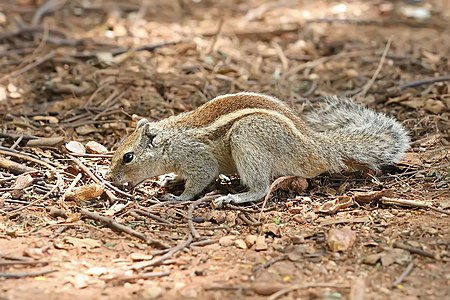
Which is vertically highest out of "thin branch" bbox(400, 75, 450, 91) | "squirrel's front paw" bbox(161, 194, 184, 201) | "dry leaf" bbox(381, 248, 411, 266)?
"thin branch" bbox(400, 75, 450, 91)

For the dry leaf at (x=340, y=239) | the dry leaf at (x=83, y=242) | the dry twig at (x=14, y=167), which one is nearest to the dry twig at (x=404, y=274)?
the dry leaf at (x=340, y=239)

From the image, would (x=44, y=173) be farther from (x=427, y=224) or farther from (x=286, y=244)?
(x=427, y=224)

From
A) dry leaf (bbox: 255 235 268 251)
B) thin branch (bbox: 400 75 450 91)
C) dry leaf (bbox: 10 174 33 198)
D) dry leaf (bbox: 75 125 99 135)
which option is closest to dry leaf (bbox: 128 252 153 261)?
dry leaf (bbox: 255 235 268 251)

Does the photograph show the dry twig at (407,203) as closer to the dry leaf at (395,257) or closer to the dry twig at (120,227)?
the dry leaf at (395,257)

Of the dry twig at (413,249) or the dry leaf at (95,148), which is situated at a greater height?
the dry twig at (413,249)

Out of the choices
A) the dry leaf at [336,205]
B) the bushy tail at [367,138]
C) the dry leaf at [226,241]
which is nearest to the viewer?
the dry leaf at [226,241]

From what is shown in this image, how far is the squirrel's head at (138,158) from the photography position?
5.84m

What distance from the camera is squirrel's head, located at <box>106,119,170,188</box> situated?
5840 mm

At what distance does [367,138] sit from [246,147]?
107 cm

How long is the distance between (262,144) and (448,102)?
9.22 ft

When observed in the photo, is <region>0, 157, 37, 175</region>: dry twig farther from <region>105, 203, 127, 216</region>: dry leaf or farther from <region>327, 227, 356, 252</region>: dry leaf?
<region>327, 227, 356, 252</region>: dry leaf

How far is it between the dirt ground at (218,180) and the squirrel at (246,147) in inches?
8.2

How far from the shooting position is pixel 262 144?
5637 mm

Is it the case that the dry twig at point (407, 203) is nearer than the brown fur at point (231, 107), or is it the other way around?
the dry twig at point (407, 203)
